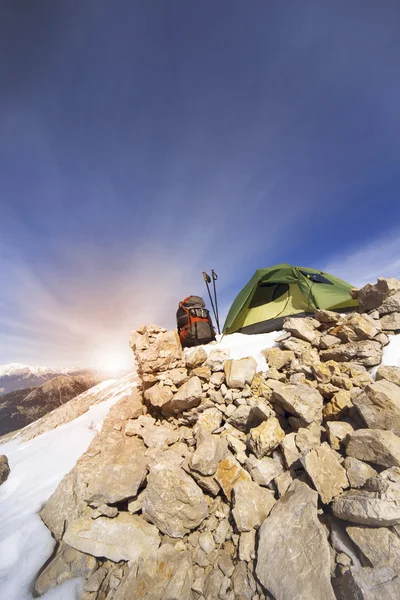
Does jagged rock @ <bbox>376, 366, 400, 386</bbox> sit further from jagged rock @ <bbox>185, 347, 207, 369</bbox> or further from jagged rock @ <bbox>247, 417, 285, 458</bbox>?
jagged rock @ <bbox>185, 347, 207, 369</bbox>

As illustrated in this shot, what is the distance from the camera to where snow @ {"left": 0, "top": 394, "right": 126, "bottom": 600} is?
3301 mm

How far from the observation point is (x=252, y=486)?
11.9 feet

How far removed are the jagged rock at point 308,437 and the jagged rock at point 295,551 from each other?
26.5 inches

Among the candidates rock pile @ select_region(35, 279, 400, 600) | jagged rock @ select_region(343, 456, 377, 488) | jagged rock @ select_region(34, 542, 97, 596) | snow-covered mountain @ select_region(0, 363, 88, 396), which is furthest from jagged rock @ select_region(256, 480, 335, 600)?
snow-covered mountain @ select_region(0, 363, 88, 396)

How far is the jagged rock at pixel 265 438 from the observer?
4.06 metres

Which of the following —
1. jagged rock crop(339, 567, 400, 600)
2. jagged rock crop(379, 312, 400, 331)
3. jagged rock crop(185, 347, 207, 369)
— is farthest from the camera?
jagged rock crop(185, 347, 207, 369)

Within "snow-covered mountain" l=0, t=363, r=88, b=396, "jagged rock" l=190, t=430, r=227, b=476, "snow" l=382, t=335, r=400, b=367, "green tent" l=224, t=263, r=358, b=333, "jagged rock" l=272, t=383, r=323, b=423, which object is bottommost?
"jagged rock" l=190, t=430, r=227, b=476

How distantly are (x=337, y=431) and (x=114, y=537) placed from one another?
425 centimetres

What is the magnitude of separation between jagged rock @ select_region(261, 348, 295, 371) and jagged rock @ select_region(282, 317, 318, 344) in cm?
73

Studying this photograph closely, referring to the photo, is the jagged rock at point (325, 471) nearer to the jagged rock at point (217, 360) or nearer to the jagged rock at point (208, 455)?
the jagged rock at point (208, 455)

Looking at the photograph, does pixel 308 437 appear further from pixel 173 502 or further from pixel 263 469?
pixel 173 502

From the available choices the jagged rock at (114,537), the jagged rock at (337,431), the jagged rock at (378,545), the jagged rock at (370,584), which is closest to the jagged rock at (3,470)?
the jagged rock at (114,537)

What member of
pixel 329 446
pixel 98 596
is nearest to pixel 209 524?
pixel 98 596

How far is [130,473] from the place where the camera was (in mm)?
4418
